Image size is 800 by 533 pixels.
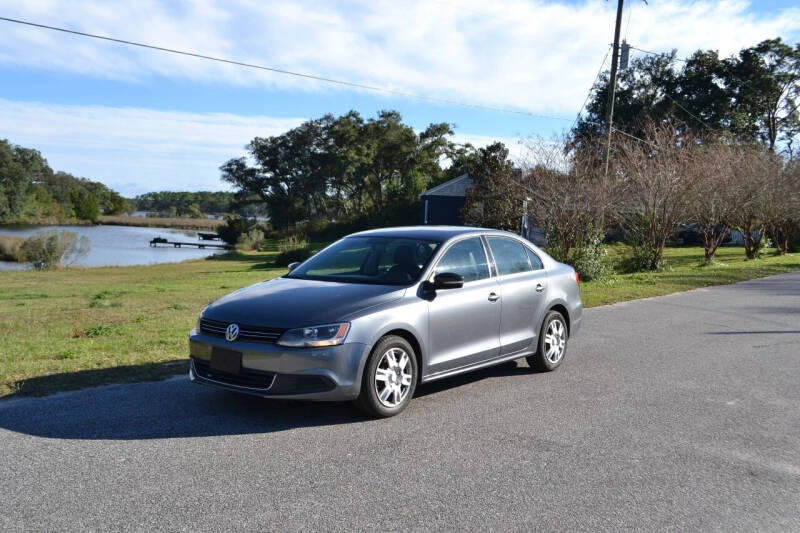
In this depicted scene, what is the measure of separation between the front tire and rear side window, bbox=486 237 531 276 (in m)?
1.78

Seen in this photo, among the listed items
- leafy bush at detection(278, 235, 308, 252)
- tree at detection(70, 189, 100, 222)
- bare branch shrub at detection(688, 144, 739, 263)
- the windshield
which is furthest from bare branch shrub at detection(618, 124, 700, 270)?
tree at detection(70, 189, 100, 222)

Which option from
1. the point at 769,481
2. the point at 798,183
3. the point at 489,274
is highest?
the point at 798,183

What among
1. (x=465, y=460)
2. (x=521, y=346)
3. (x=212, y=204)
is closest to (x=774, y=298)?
(x=521, y=346)

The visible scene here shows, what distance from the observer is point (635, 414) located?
644 centimetres

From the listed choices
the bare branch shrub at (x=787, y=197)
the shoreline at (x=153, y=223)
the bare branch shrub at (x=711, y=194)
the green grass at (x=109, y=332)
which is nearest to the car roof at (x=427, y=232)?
the green grass at (x=109, y=332)

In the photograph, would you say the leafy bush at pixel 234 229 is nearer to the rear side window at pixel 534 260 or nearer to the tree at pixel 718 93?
the tree at pixel 718 93

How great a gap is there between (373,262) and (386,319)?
1.15 metres

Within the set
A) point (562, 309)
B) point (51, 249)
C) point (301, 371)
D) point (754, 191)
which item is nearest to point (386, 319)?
point (301, 371)

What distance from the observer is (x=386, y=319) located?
606 cm

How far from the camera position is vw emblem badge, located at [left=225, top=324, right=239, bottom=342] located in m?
5.89

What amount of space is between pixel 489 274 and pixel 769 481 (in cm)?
328

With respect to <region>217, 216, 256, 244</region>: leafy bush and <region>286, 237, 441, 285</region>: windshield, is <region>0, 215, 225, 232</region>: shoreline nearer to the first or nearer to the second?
<region>217, 216, 256, 244</region>: leafy bush

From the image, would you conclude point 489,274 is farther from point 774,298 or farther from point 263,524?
point 774,298

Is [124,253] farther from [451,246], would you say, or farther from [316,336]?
[316,336]
